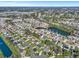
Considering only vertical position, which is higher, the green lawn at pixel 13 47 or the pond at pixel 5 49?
the green lawn at pixel 13 47

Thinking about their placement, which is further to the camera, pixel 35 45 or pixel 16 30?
pixel 16 30

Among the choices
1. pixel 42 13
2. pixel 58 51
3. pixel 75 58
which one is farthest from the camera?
pixel 42 13

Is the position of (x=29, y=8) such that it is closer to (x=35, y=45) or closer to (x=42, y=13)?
(x=42, y=13)

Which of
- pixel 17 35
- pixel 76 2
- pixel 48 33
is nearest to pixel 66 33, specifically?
pixel 48 33

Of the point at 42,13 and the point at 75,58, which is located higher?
the point at 42,13

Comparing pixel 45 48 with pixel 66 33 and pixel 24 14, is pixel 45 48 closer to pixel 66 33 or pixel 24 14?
pixel 66 33

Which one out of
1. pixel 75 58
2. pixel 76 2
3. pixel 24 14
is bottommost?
pixel 75 58

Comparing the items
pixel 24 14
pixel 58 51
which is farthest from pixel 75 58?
pixel 24 14

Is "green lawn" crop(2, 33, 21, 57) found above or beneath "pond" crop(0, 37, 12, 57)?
above

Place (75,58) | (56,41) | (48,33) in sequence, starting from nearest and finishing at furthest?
(75,58) < (56,41) < (48,33)
